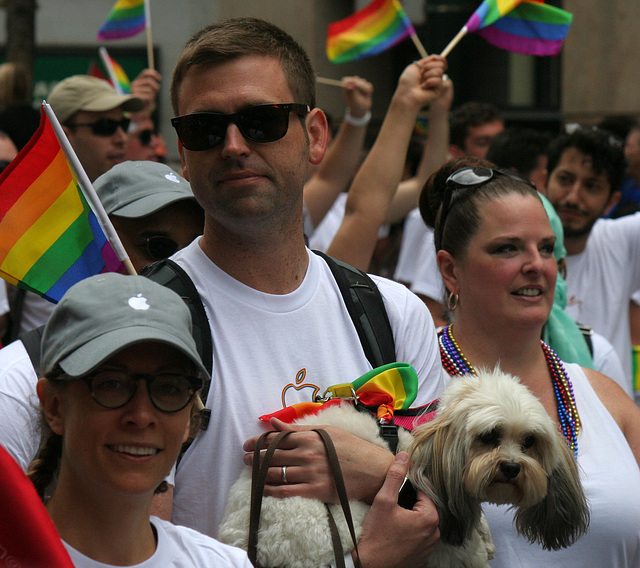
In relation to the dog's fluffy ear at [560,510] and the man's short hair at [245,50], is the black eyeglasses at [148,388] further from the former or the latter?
the dog's fluffy ear at [560,510]

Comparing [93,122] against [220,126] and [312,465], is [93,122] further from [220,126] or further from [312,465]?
[312,465]

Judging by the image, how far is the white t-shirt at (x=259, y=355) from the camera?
→ 248 cm

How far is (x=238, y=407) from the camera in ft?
8.19

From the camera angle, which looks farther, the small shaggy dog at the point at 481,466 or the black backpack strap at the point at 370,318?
the black backpack strap at the point at 370,318

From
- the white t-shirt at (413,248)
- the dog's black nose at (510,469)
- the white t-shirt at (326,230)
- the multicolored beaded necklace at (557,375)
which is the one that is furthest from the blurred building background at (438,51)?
the dog's black nose at (510,469)

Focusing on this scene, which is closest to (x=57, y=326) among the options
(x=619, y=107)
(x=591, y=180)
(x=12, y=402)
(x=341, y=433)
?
(x=12, y=402)

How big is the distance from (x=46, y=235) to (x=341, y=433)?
0.97 metres

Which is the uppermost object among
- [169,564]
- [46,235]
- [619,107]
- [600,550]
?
[46,235]

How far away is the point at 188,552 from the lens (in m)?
2.18

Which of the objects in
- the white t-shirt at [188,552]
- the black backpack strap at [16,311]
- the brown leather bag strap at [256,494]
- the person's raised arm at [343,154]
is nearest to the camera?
the white t-shirt at [188,552]

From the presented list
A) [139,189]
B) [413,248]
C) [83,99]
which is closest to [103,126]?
[83,99]

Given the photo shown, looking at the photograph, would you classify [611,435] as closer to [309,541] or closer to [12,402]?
[309,541]

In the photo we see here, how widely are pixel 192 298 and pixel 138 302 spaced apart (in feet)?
1.58

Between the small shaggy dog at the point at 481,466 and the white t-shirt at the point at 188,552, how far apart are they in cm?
23
